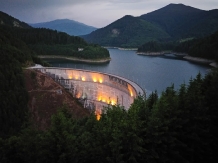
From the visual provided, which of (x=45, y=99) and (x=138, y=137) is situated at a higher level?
(x=138, y=137)

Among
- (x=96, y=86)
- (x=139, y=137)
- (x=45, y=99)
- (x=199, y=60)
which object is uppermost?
(x=139, y=137)

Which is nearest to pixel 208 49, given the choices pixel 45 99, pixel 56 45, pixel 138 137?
pixel 56 45

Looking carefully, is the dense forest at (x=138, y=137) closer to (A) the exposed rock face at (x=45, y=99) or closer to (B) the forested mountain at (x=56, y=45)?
(A) the exposed rock face at (x=45, y=99)

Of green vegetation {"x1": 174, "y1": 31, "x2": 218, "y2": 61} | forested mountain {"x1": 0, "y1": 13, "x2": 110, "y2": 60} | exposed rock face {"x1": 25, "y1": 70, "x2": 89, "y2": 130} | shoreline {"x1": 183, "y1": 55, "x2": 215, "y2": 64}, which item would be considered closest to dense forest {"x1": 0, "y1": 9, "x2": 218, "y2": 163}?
exposed rock face {"x1": 25, "y1": 70, "x2": 89, "y2": 130}

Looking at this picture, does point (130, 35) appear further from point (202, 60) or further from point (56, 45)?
point (202, 60)

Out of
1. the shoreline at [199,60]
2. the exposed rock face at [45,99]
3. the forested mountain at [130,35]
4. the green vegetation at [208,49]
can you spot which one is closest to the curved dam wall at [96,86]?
the exposed rock face at [45,99]

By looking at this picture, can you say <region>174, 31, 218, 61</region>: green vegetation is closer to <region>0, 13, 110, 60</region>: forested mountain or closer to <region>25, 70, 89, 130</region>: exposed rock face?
<region>0, 13, 110, 60</region>: forested mountain
